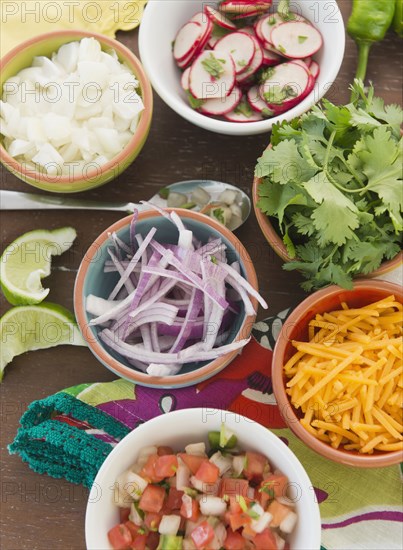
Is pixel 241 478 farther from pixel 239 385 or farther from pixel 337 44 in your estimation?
pixel 337 44

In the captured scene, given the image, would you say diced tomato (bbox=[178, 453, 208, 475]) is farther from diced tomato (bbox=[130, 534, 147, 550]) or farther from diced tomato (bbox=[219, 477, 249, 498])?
diced tomato (bbox=[130, 534, 147, 550])

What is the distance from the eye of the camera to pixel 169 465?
1686 mm

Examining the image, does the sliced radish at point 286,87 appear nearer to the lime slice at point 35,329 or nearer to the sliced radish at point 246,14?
the sliced radish at point 246,14

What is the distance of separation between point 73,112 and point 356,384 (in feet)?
3.13

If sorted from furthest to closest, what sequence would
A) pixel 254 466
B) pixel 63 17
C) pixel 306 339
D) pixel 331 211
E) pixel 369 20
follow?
1. pixel 63 17
2. pixel 369 20
3. pixel 306 339
4. pixel 254 466
5. pixel 331 211

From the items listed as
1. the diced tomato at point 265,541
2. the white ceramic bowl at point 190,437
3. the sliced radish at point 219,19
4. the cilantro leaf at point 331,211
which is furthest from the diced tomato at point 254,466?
the sliced radish at point 219,19

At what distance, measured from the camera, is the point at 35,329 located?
200cm

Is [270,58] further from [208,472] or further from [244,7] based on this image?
[208,472]

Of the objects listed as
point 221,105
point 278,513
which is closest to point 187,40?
point 221,105

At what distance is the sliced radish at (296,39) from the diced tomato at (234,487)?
103cm

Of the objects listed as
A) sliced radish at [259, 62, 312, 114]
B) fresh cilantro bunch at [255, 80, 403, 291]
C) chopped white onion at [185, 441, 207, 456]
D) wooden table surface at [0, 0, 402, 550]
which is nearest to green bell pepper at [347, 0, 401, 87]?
wooden table surface at [0, 0, 402, 550]

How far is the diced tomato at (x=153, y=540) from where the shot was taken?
1.70 meters

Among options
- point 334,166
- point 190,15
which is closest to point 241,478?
point 334,166

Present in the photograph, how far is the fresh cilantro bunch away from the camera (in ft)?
5.29
